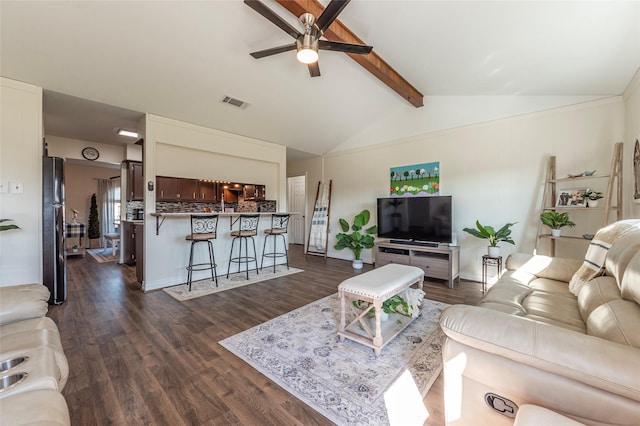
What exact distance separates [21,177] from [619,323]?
506cm

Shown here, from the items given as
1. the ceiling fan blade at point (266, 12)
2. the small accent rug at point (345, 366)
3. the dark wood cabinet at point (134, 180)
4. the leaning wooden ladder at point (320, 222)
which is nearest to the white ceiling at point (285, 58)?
the ceiling fan blade at point (266, 12)

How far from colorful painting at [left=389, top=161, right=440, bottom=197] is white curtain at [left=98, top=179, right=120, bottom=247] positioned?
8219mm

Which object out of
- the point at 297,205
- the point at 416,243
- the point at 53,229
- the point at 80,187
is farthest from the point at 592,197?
the point at 80,187

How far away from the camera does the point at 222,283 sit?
4062mm

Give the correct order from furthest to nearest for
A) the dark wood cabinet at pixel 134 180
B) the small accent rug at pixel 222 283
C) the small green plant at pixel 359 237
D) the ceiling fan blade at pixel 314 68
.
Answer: the dark wood cabinet at pixel 134 180 → the small green plant at pixel 359 237 → the small accent rug at pixel 222 283 → the ceiling fan blade at pixel 314 68

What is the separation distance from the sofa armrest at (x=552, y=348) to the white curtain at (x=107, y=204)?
9631mm

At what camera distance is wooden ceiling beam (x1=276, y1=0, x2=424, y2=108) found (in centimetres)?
236

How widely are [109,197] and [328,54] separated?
8097mm

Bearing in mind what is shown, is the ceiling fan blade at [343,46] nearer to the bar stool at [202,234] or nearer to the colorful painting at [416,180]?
the bar stool at [202,234]

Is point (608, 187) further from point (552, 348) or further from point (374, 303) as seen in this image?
point (552, 348)

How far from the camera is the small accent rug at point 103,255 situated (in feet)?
19.4

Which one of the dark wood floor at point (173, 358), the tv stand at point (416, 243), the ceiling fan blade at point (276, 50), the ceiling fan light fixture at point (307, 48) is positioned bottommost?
the dark wood floor at point (173, 358)

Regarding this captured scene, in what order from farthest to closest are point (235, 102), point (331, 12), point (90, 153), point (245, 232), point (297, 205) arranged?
point (297, 205), point (90, 153), point (245, 232), point (235, 102), point (331, 12)

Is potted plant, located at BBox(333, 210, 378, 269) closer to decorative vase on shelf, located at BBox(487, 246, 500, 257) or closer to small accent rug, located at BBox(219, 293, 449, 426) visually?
decorative vase on shelf, located at BBox(487, 246, 500, 257)
